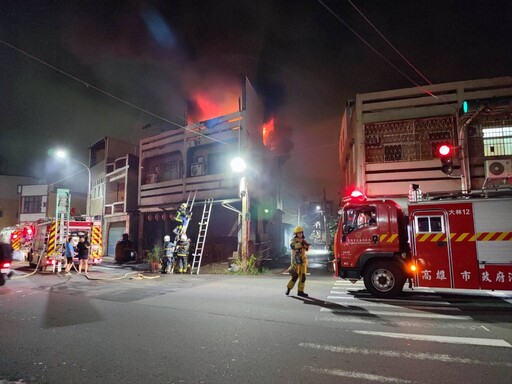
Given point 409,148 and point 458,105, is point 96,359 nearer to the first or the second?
point 409,148

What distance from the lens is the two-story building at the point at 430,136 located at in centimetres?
1516

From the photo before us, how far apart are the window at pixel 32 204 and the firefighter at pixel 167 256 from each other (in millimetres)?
40817

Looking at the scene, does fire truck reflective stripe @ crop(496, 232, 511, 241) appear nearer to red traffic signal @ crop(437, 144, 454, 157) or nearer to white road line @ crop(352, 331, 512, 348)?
red traffic signal @ crop(437, 144, 454, 157)

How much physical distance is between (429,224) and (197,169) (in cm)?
1550

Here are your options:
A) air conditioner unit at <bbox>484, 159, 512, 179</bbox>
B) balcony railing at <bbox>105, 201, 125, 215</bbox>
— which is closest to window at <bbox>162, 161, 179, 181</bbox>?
balcony railing at <bbox>105, 201, 125, 215</bbox>

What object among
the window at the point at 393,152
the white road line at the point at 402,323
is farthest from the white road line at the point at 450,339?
the window at the point at 393,152

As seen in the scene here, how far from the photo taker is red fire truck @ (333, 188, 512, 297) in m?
8.16

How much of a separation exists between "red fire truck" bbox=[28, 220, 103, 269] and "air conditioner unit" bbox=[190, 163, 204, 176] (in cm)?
631

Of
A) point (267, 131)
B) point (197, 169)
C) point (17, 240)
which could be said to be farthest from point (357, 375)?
point (17, 240)

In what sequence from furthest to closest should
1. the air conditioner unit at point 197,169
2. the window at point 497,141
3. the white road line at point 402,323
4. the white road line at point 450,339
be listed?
the air conditioner unit at point 197,169 < the window at point 497,141 < the white road line at point 402,323 < the white road line at point 450,339

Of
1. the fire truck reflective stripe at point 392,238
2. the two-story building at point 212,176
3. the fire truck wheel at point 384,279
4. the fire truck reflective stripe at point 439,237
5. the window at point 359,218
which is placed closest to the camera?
the fire truck reflective stripe at point 439,237

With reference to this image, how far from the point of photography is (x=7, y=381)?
3879mm

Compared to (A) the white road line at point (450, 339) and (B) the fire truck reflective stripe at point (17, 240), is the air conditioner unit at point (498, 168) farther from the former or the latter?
(B) the fire truck reflective stripe at point (17, 240)

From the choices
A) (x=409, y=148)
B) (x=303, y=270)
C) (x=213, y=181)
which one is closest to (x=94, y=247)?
(x=213, y=181)
